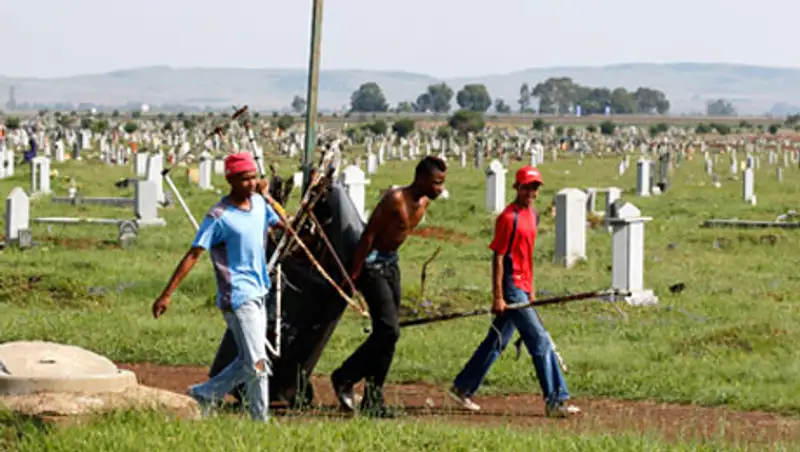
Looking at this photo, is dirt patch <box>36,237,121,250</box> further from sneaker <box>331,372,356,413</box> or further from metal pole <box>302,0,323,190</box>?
sneaker <box>331,372,356,413</box>

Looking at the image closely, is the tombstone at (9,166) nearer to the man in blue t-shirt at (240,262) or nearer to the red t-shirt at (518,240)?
the red t-shirt at (518,240)

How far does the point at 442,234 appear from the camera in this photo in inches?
1147

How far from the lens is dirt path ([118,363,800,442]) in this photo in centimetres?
1130

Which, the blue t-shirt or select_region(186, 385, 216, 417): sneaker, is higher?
the blue t-shirt

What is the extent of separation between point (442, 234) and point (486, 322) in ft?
39.1

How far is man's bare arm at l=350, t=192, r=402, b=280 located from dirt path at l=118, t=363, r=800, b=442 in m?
1.06

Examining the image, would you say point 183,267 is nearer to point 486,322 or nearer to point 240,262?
point 240,262

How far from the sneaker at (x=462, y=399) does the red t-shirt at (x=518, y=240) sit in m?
0.90

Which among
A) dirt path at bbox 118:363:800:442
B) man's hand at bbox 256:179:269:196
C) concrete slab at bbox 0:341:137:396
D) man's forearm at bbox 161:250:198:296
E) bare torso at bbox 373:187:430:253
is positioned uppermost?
man's hand at bbox 256:179:269:196

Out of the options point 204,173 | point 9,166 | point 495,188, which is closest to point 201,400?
point 495,188

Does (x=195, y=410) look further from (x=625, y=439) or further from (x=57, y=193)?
(x=57, y=193)

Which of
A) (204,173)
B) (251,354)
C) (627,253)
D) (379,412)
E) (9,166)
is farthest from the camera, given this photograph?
(9,166)

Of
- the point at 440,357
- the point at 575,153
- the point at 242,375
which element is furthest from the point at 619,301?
the point at 575,153

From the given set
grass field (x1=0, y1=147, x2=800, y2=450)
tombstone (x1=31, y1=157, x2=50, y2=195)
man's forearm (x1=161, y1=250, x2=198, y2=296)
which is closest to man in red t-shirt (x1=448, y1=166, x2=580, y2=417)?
grass field (x1=0, y1=147, x2=800, y2=450)
